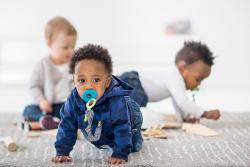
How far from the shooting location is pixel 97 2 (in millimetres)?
4113

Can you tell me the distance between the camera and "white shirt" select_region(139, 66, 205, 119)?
2.14m

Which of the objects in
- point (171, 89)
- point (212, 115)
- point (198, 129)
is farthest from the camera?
point (171, 89)

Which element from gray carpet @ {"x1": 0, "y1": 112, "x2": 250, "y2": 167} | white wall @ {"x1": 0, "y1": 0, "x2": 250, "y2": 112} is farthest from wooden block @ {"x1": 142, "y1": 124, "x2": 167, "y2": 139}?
white wall @ {"x1": 0, "y1": 0, "x2": 250, "y2": 112}

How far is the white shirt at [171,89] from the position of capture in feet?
7.02

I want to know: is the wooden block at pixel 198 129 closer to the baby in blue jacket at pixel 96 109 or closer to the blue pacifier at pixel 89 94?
the baby in blue jacket at pixel 96 109

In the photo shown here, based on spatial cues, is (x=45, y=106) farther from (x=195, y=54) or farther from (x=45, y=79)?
(x=195, y=54)

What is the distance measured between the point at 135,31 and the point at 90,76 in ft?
9.04

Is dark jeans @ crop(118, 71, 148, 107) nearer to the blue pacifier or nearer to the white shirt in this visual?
the white shirt

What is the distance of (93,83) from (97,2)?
2710mm

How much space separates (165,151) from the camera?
5.25 ft

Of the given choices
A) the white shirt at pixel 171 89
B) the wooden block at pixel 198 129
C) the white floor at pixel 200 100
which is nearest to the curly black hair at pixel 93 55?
the wooden block at pixel 198 129

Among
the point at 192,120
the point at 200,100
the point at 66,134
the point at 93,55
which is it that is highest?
the point at 93,55

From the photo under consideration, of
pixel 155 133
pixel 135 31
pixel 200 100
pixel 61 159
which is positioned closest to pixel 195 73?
pixel 155 133

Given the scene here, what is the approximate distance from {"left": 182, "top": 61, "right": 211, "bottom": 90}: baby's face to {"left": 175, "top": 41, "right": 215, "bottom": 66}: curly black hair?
0.02m
